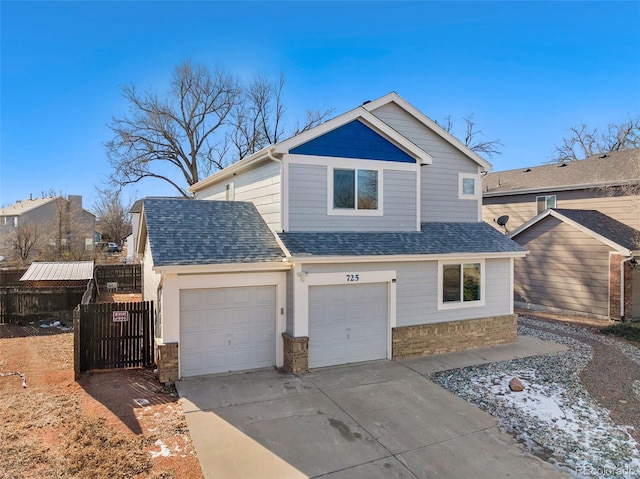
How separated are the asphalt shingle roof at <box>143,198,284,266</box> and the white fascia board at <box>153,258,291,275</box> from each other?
3.8 inches

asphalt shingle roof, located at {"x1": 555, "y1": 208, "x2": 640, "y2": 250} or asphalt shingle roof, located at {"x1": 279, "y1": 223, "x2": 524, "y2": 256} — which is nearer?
asphalt shingle roof, located at {"x1": 279, "y1": 223, "x2": 524, "y2": 256}

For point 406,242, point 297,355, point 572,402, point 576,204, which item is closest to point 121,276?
point 297,355

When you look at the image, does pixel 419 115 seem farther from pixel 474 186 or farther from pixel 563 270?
pixel 563 270

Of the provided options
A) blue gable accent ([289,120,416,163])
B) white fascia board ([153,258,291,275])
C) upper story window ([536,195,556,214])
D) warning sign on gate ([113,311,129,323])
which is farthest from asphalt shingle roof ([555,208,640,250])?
warning sign on gate ([113,311,129,323])

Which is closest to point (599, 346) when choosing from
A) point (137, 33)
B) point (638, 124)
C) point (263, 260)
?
point (263, 260)

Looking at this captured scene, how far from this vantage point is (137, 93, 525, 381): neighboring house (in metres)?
8.97

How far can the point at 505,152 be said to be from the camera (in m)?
32.3

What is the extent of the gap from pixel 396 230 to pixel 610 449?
6671 millimetres

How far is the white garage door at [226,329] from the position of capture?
8805 mm

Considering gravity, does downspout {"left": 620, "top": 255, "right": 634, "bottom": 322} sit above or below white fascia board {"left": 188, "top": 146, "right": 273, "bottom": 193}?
below

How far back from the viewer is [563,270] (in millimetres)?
16828

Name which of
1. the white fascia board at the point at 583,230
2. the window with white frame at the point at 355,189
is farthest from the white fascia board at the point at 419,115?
the white fascia board at the point at 583,230

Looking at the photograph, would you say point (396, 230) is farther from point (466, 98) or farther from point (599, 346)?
point (466, 98)

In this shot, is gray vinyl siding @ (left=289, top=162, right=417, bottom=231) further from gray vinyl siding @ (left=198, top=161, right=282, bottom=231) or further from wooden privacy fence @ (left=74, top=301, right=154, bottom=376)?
wooden privacy fence @ (left=74, top=301, right=154, bottom=376)
